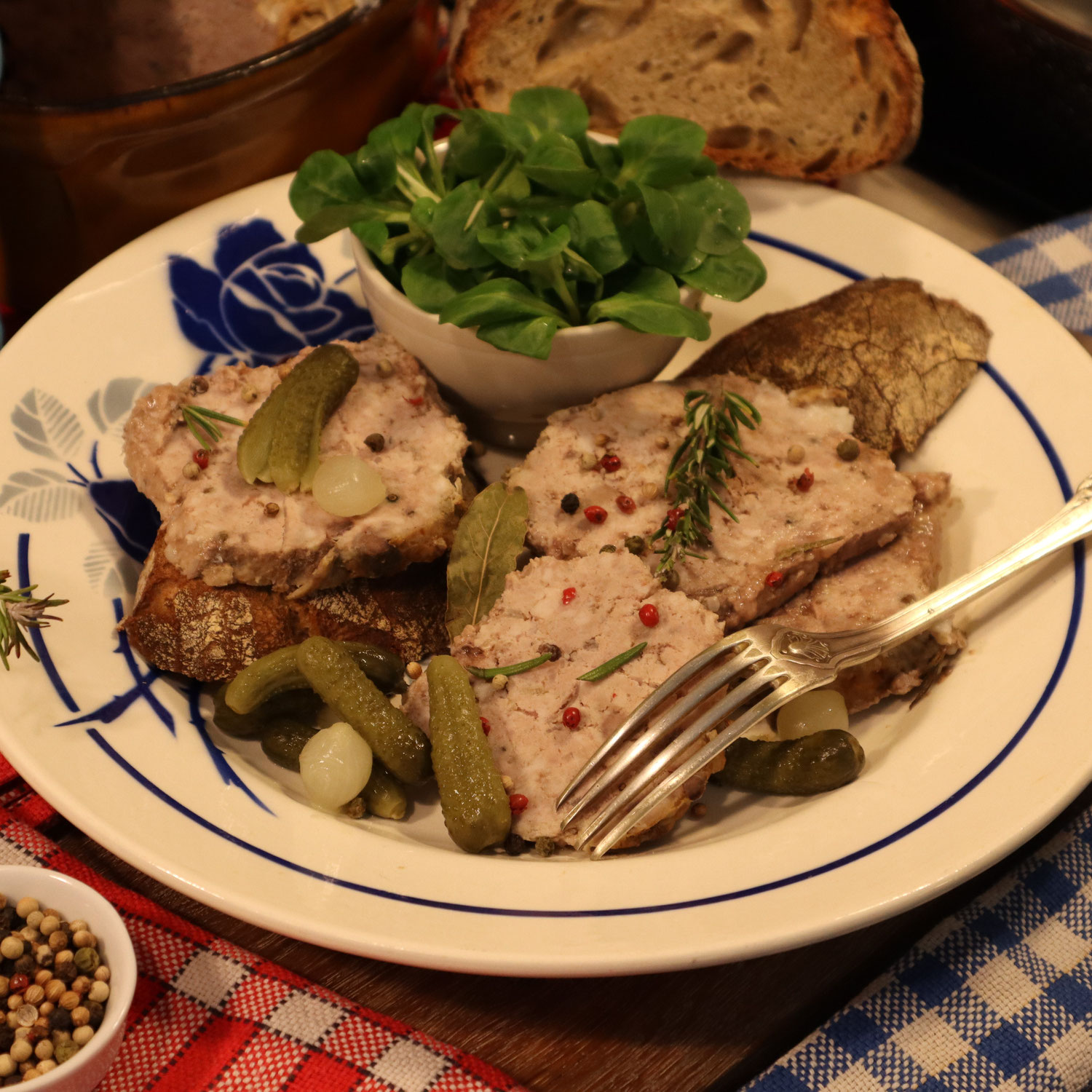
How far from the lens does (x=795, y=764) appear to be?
238 centimetres

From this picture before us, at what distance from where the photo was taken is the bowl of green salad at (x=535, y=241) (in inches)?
108

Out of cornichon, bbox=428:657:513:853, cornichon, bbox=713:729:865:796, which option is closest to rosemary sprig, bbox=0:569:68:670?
cornichon, bbox=428:657:513:853

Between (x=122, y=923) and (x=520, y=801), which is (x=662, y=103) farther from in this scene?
(x=122, y=923)

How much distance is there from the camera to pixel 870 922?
2.02 meters

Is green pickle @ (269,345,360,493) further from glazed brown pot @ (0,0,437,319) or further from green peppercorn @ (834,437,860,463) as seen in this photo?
green peppercorn @ (834,437,860,463)

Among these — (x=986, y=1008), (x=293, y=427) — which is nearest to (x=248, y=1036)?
(x=293, y=427)

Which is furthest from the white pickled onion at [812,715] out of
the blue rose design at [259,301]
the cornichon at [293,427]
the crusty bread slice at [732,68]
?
the crusty bread slice at [732,68]

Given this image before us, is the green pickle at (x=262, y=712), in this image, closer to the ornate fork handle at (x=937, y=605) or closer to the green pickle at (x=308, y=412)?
the green pickle at (x=308, y=412)

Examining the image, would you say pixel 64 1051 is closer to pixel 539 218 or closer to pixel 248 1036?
pixel 248 1036

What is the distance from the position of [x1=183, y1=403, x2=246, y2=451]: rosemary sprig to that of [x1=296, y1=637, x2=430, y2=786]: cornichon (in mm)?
730

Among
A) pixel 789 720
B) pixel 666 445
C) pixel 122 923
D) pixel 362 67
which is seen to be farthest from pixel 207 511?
pixel 362 67

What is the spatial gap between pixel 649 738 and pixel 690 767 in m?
0.11

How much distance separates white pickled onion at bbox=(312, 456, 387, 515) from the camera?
262 centimetres

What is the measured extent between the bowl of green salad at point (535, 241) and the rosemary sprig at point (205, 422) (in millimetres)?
557
